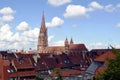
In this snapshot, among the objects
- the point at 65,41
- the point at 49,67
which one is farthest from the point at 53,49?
the point at 49,67

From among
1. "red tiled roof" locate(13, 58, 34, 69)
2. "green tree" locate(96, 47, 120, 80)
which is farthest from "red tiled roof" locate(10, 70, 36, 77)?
"green tree" locate(96, 47, 120, 80)

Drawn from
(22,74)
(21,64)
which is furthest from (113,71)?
(21,64)

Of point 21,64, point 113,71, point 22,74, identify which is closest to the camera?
point 113,71

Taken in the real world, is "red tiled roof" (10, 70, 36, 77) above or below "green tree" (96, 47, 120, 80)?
below

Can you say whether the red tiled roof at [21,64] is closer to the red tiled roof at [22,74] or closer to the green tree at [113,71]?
the red tiled roof at [22,74]

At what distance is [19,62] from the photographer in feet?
237

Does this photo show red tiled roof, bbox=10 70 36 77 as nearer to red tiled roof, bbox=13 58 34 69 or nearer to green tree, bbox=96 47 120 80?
red tiled roof, bbox=13 58 34 69

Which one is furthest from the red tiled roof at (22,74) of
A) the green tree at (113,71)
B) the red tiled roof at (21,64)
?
the green tree at (113,71)

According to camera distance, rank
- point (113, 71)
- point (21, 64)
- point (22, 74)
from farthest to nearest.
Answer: point (21, 64) < point (22, 74) < point (113, 71)

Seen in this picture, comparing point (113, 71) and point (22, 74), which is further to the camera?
point (22, 74)

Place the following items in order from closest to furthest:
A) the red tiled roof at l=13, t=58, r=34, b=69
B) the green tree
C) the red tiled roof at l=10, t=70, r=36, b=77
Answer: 1. the green tree
2. the red tiled roof at l=10, t=70, r=36, b=77
3. the red tiled roof at l=13, t=58, r=34, b=69

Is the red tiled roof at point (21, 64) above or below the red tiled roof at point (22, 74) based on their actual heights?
above

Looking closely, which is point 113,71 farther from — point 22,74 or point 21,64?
point 21,64

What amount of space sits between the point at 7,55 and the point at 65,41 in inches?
3613
